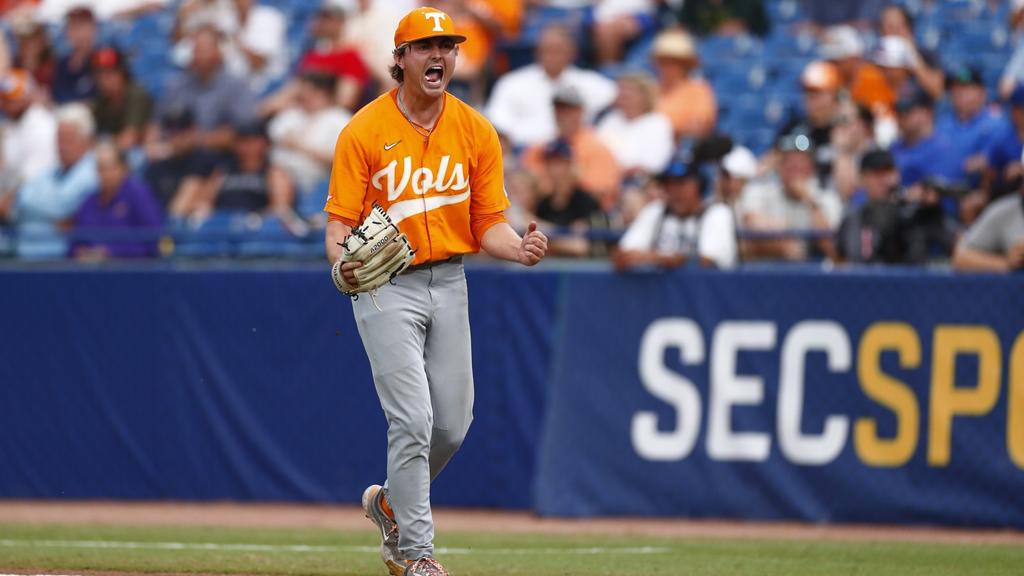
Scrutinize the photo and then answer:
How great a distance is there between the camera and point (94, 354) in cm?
1134

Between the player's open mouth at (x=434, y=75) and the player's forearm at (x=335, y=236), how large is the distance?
2.31 feet

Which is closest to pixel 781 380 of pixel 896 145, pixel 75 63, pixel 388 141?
pixel 896 145

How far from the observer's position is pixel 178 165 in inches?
563

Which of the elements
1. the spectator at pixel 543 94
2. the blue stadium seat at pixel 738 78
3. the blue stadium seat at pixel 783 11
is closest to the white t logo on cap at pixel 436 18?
the spectator at pixel 543 94

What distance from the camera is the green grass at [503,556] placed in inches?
290

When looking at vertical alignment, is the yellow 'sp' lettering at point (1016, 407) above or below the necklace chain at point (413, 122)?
below

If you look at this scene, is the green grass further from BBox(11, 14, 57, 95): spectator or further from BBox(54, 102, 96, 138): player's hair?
BBox(11, 14, 57, 95): spectator

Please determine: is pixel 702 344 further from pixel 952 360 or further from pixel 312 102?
pixel 312 102

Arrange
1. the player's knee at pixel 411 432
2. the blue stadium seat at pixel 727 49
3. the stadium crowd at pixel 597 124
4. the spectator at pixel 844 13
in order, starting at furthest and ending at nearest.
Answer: the blue stadium seat at pixel 727 49, the spectator at pixel 844 13, the stadium crowd at pixel 597 124, the player's knee at pixel 411 432

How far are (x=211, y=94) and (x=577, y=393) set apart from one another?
21.0 ft

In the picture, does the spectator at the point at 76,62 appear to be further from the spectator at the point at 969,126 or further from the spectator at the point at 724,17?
the spectator at the point at 969,126

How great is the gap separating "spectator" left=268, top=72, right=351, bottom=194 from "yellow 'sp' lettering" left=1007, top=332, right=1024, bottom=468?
6.29 m

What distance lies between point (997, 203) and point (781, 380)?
5.94ft

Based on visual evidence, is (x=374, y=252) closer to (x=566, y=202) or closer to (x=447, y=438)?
(x=447, y=438)
